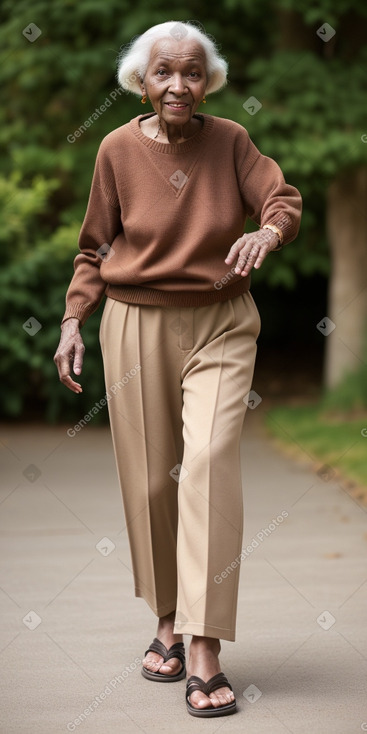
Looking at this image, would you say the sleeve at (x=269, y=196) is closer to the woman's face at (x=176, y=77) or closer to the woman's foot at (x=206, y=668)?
the woman's face at (x=176, y=77)

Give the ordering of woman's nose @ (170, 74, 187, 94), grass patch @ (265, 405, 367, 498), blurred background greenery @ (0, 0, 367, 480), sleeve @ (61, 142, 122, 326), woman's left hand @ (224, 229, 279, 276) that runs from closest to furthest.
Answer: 1. woman's left hand @ (224, 229, 279, 276)
2. woman's nose @ (170, 74, 187, 94)
3. sleeve @ (61, 142, 122, 326)
4. grass patch @ (265, 405, 367, 498)
5. blurred background greenery @ (0, 0, 367, 480)

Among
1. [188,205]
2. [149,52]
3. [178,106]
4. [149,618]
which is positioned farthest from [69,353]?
[149,618]

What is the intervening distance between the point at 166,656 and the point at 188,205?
144 cm

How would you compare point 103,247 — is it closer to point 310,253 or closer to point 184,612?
point 184,612

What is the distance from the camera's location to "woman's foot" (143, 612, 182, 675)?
387cm

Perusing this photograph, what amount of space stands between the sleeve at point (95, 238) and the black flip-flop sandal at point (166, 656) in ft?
3.55

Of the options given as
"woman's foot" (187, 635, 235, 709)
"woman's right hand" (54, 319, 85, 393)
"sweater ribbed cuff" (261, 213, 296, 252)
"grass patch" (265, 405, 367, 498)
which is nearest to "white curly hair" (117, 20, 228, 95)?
"sweater ribbed cuff" (261, 213, 296, 252)

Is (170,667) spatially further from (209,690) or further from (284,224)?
(284,224)

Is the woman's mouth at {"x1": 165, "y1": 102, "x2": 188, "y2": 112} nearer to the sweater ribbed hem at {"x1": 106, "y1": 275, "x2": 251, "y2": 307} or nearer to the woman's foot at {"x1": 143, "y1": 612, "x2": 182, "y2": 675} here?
the sweater ribbed hem at {"x1": 106, "y1": 275, "x2": 251, "y2": 307}

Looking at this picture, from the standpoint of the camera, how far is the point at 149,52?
3.69 meters

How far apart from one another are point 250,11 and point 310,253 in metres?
2.30

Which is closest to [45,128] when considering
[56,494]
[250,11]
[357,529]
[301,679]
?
[250,11]

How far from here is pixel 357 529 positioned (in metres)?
6.29

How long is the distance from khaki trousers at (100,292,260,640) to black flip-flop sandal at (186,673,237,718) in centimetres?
14
